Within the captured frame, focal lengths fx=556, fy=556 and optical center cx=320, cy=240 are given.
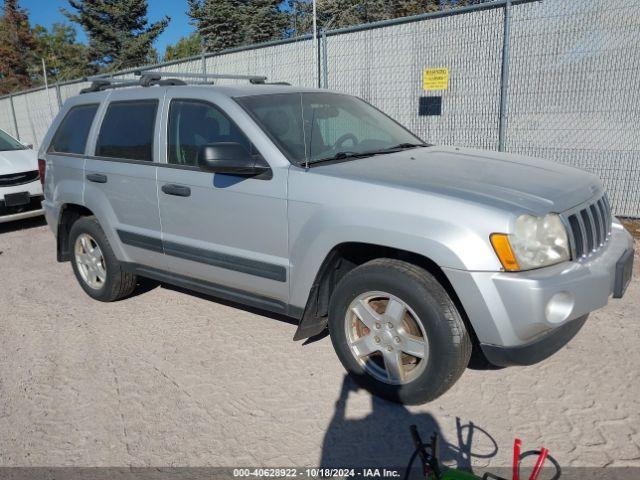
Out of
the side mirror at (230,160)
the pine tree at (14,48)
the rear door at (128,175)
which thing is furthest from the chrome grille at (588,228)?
the pine tree at (14,48)

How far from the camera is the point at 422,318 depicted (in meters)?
2.88

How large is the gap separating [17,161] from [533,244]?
7723 millimetres

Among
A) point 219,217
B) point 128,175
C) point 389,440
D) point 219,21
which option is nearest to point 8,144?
point 128,175

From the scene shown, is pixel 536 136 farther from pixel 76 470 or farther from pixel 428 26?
pixel 76 470

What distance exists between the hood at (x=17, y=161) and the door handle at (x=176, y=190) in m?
4.96

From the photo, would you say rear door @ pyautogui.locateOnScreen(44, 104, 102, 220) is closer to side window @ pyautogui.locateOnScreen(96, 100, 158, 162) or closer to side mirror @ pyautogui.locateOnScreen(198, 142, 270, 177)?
side window @ pyautogui.locateOnScreen(96, 100, 158, 162)

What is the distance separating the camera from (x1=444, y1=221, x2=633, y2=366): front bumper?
259 cm

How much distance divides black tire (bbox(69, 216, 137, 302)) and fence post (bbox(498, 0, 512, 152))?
185 inches

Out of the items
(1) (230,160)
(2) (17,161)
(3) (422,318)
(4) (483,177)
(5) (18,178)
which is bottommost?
(3) (422,318)

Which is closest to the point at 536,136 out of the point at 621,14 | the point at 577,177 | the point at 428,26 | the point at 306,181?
the point at 621,14

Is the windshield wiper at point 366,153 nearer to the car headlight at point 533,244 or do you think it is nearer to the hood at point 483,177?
the hood at point 483,177

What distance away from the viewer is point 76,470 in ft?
8.76

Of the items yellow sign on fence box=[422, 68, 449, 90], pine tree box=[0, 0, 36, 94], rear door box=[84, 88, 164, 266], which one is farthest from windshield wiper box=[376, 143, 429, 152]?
pine tree box=[0, 0, 36, 94]

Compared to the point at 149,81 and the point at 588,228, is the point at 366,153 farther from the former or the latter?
the point at 149,81
